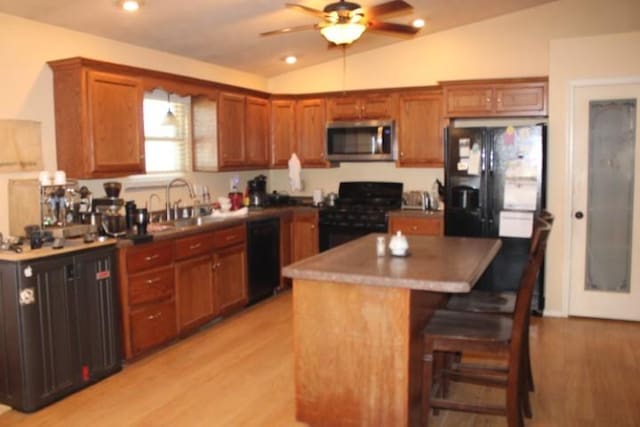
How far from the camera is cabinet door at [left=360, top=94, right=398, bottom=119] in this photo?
5883mm

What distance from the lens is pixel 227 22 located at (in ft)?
14.6

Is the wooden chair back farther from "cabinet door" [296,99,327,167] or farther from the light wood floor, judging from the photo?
"cabinet door" [296,99,327,167]

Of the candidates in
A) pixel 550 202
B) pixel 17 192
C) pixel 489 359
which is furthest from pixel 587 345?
pixel 17 192

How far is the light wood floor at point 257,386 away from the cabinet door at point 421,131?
6.65 feet

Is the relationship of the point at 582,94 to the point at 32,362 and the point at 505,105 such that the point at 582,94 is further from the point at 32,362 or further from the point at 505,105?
the point at 32,362

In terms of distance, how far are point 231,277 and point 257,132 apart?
5.80 ft

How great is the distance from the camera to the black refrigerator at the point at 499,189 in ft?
16.3

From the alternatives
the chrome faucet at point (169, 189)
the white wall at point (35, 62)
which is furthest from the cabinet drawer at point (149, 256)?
the chrome faucet at point (169, 189)

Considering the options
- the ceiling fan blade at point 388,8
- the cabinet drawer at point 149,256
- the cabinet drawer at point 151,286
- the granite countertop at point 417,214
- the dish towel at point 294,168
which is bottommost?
the cabinet drawer at point 151,286

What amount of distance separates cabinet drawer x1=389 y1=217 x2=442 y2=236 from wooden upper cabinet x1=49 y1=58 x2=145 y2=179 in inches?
107

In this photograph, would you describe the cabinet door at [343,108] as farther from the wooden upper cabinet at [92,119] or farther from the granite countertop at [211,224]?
the wooden upper cabinet at [92,119]

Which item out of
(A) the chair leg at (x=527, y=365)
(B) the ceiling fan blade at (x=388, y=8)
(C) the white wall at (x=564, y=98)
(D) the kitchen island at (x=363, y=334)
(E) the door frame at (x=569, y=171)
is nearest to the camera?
(D) the kitchen island at (x=363, y=334)

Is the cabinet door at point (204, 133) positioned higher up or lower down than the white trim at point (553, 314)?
higher up

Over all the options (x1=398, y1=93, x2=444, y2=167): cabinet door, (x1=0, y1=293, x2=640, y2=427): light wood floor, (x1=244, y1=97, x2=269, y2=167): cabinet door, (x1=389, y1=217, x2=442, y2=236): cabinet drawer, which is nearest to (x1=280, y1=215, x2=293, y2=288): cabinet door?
(x1=244, y1=97, x2=269, y2=167): cabinet door
